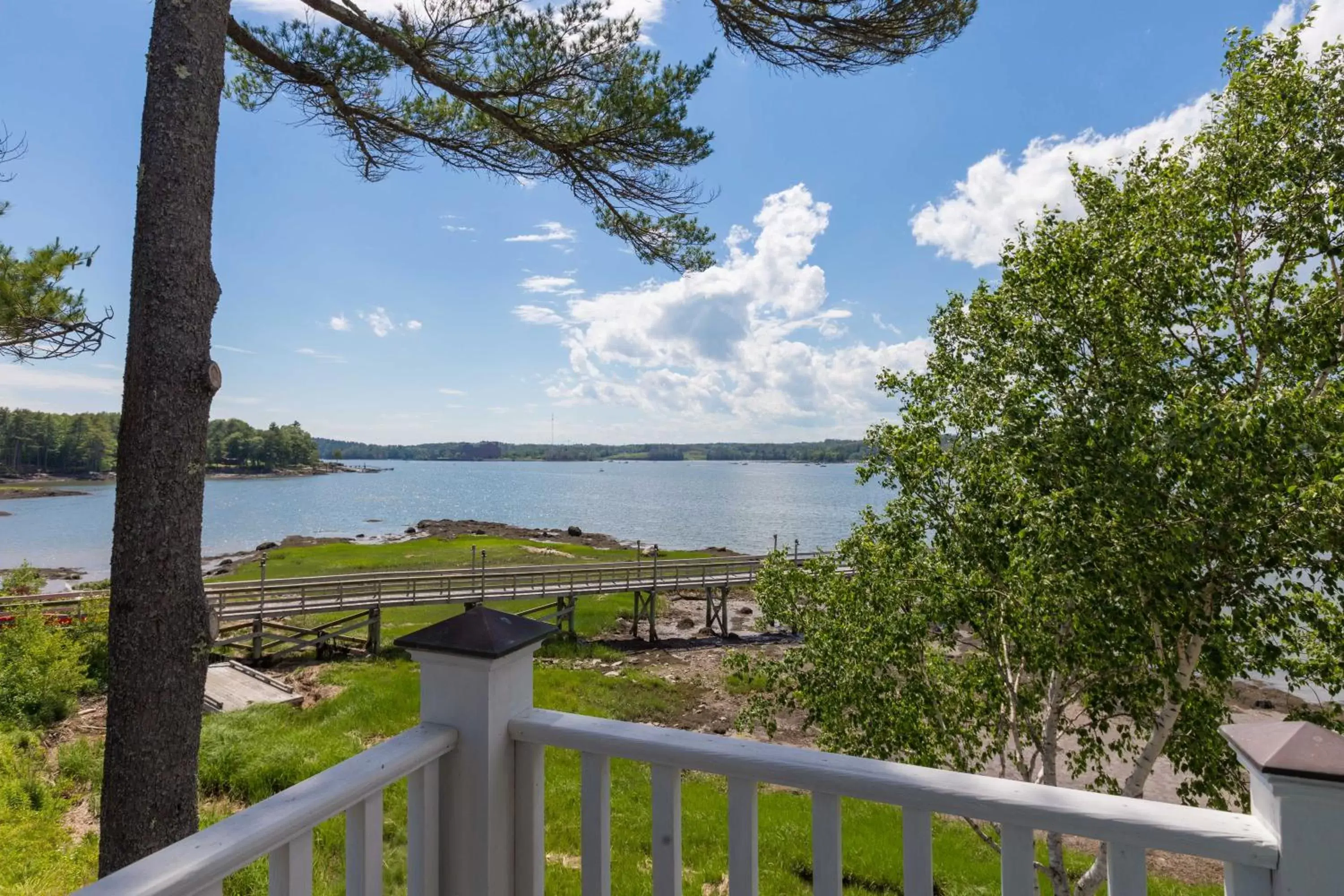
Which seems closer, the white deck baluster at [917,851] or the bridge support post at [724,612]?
the white deck baluster at [917,851]

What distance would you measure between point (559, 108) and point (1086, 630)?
5.00 metres

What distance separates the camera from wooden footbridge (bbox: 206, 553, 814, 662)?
14430 millimetres

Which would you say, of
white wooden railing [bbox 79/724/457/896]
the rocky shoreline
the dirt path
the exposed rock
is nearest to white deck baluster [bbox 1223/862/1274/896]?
white wooden railing [bbox 79/724/457/896]

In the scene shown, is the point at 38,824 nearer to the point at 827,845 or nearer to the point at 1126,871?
the point at 827,845

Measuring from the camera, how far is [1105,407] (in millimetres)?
4277

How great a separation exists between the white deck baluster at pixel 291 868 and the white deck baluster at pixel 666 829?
0.68 metres

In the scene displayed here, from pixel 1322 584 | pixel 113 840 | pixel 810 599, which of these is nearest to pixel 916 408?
pixel 810 599

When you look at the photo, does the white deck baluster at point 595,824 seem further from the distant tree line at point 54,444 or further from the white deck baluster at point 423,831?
the distant tree line at point 54,444

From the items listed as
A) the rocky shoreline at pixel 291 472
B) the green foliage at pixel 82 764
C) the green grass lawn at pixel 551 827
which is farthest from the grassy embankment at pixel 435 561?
the rocky shoreline at pixel 291 472

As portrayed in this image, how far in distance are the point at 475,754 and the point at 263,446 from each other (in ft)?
232

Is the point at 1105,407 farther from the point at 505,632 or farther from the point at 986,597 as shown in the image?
the point at 505,632

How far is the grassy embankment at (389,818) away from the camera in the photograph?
502 centimetres

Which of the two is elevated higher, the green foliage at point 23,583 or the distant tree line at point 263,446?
the distant tree line at point 263,446

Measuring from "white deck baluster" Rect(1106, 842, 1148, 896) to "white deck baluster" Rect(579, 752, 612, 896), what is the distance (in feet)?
3.25
